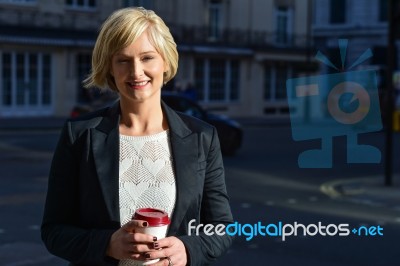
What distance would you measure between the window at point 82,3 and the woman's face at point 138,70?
2989 cm

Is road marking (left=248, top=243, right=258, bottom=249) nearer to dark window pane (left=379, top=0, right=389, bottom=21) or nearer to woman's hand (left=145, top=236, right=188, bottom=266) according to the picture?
woman's hand (left=145, top=236, right=188, bottom=266)

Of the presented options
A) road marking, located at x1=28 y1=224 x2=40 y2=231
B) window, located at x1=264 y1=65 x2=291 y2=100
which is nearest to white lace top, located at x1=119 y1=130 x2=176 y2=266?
road marking, located at x1=28 y1=224 x2=40 y2=231

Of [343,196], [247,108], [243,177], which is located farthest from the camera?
[247,108]

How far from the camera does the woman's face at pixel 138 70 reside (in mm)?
2172

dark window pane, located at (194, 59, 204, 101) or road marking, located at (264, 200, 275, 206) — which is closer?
road marking, located at (264, 200, 275, 206)

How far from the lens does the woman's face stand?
85.5 inches

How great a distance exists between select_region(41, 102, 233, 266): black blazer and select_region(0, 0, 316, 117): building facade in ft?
73.5

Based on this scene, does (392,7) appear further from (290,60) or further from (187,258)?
(290,60)

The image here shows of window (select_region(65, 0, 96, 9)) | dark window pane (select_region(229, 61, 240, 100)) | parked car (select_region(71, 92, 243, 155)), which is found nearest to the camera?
parked car (select_region(71, 92, 243, 155))

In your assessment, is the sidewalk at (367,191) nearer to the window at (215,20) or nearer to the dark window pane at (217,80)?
the dark window pane at (217,80)

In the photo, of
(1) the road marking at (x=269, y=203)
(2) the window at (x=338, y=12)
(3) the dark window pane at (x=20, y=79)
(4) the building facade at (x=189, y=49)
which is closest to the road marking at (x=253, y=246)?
(1) the road marking at (x=269, y=203)

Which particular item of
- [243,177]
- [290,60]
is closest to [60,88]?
[290,60]

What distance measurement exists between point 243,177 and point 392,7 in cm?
392

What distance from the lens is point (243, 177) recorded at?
1316cm
